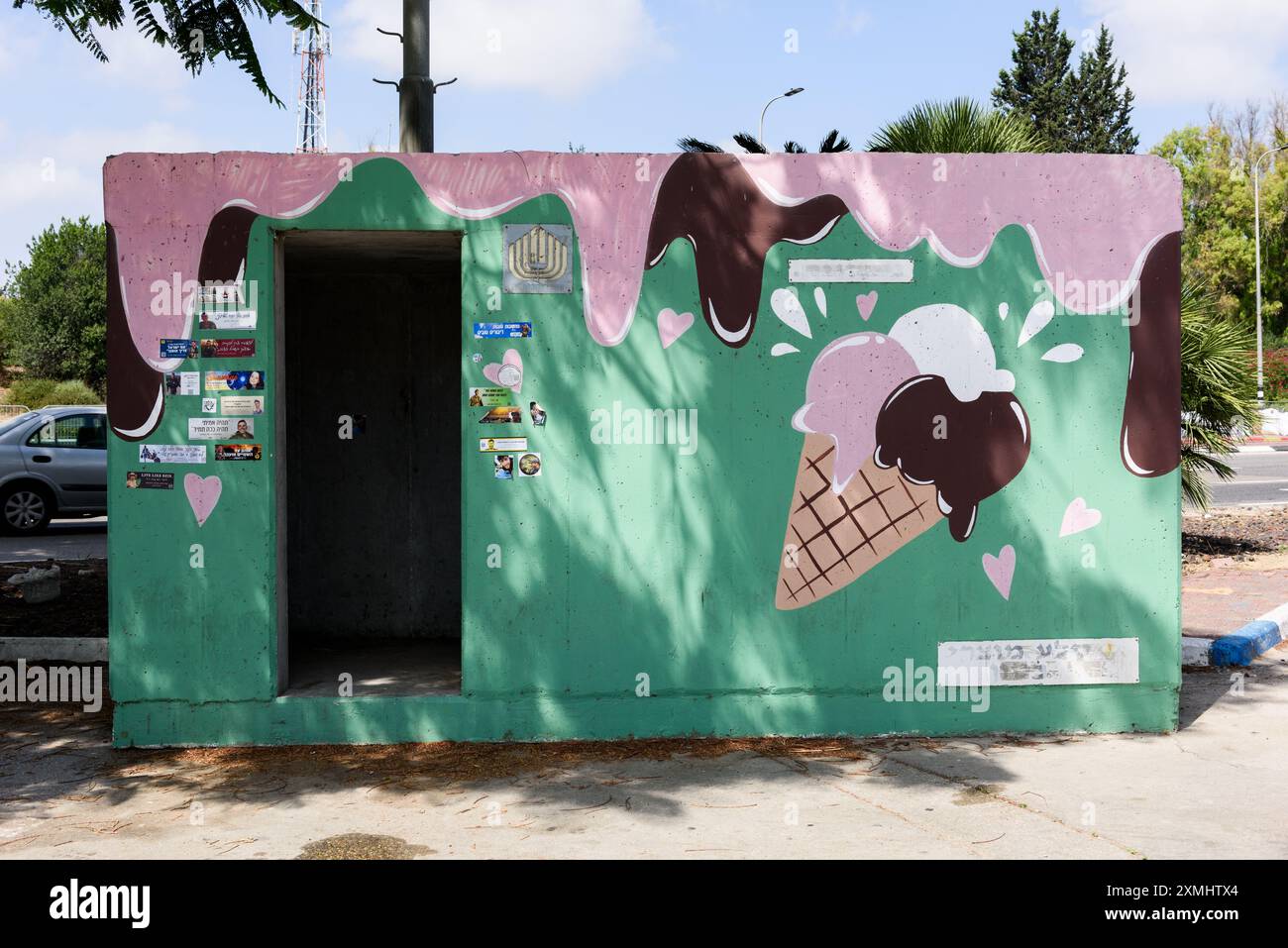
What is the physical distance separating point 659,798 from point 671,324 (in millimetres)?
2565

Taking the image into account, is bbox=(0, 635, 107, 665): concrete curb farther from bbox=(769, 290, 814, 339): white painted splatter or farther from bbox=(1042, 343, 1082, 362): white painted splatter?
bbox=(1042, 343, 1082, 362): white painted splatter

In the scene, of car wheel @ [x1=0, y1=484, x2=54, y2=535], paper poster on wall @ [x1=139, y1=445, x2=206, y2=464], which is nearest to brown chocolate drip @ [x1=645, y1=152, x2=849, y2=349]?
paper poster on wall @ [x1=139, y1=445, x2=206, y2=464]

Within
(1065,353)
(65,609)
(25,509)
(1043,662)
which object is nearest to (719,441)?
(1065,353)

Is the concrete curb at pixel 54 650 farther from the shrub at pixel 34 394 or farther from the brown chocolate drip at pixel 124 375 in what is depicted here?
the shrub at pixel 34 394

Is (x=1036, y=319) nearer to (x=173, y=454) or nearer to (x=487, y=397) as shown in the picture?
(x=487, y=397)

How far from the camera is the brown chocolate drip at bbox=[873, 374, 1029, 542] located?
6.66 meters

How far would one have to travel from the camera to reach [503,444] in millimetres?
6516

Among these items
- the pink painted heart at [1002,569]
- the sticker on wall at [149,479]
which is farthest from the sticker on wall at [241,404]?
the pink painted heart at [1002,569]

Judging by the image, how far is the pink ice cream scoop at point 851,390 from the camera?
6.63 metres

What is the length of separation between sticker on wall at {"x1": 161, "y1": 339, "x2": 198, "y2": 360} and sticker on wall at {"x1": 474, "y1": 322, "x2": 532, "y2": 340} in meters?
1.55

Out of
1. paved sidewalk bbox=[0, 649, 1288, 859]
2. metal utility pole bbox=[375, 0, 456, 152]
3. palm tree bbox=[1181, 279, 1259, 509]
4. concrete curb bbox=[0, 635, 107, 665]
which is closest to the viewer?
paved sidewalk bbox=[0, 649, 1288, 859]

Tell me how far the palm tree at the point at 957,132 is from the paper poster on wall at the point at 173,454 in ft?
24.7

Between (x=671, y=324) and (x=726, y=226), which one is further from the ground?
(x=726, y=226)
